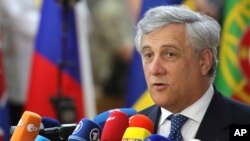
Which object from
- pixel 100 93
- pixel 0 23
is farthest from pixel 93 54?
pixel 0 23

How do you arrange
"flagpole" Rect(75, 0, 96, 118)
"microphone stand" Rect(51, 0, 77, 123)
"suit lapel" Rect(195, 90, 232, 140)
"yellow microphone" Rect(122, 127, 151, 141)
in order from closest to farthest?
"yellow microphone" Rect(122, 127, 151, 141), "suit lapel" Rect(195, 90, 232, 140), "microphone stand" Rect(51, 0, 77, 123), "flagpole" Rect(75, 0, 96, 118)

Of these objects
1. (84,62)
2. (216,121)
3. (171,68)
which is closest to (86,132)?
(171,68)

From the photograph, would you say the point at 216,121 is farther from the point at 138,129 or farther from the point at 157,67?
the point at 138,129

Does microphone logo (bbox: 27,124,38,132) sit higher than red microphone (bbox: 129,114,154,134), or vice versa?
microphone logo (bbox: 27,124,38,132)

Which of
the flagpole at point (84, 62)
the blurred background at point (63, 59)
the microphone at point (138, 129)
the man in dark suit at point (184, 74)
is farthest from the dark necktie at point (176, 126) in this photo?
the flagpole at point (84, 62)

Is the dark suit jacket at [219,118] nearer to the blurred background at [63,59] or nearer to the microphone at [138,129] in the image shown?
the microphone at [138,129]

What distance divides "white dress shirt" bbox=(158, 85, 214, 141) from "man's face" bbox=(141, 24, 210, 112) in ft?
0.09

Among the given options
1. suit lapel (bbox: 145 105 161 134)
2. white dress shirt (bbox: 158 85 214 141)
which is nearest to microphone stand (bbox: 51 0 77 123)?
suit lapel (bbox: 145 105 161 134)

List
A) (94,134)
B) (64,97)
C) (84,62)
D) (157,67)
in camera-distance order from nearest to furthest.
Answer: (94,134), (157,67), (64,97), (84,62)

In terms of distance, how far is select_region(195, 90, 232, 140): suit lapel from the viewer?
3.93 m

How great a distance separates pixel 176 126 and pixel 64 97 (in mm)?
2851

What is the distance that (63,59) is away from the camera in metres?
7.00

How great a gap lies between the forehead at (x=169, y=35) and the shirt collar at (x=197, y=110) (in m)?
0.28

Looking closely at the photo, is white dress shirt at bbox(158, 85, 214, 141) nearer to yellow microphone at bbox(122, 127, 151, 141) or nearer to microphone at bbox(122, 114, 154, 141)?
microphone at bbox(122, 114, 154, 141)
